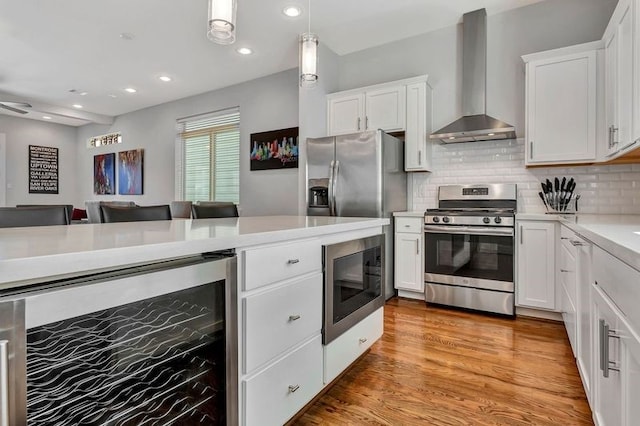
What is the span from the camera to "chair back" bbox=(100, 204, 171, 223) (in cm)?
176

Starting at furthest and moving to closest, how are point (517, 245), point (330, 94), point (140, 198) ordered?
point (140, 198) < point (330, 94) < point (517, 245)

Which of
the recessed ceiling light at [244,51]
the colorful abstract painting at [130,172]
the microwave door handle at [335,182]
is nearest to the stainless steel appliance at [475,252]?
the microwave door handle at [335,182]

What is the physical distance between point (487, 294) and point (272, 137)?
133 inches

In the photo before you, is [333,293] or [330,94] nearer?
[333,293]

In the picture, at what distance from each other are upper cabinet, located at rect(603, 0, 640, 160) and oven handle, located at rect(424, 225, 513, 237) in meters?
0.93

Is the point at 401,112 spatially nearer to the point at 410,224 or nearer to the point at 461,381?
the point at 410,224

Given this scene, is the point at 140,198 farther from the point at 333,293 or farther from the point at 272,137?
the point at 333,293

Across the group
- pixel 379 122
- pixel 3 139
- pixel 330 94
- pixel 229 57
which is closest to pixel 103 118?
pixel 3 139

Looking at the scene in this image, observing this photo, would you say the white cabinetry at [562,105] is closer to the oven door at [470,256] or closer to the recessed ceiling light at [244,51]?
the oven door at [470,256]

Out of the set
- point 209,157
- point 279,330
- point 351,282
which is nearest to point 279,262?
point 279,330

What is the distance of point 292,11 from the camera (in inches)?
133

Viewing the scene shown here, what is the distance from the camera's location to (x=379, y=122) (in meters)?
3.87

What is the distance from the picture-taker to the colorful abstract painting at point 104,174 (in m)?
7.29

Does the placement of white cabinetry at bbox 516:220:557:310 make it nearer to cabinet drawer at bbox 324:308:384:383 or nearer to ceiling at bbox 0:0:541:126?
cabinet drawer at bbox 324:308:384:383
